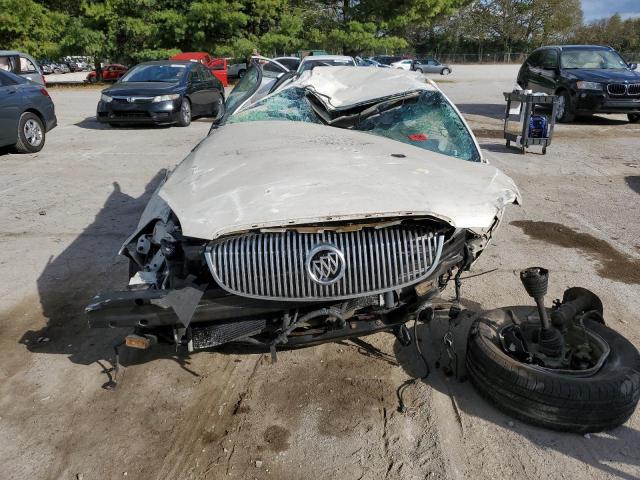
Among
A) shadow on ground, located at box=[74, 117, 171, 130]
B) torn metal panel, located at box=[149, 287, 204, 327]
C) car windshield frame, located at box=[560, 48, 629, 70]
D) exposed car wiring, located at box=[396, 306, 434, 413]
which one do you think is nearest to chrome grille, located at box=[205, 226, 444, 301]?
torn metal panel, located at box=[149, 287, 204, 327]

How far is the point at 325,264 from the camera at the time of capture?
2717 mm

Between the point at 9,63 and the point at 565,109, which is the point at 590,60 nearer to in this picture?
the point at 565,109

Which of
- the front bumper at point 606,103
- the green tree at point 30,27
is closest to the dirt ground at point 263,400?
the front bumper at point 606,103

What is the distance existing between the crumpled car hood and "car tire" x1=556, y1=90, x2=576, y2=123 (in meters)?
10.8

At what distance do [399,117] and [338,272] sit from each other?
2.31m

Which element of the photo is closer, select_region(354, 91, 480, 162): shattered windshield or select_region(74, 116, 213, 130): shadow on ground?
select_region(354, 91, 480, 162): shattered windshield

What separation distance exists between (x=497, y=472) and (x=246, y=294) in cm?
148

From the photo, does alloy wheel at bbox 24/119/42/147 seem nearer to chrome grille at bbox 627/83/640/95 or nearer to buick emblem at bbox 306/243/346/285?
buick emblem at bbox 306/243/346/285

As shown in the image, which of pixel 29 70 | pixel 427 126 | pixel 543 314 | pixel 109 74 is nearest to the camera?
pixel 543 314

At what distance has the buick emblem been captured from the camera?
2711 millimetres

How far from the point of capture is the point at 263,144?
3846 mm

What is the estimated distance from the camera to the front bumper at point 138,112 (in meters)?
12.6

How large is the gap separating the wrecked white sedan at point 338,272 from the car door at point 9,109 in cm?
756

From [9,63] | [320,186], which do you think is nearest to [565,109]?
[320,186]
